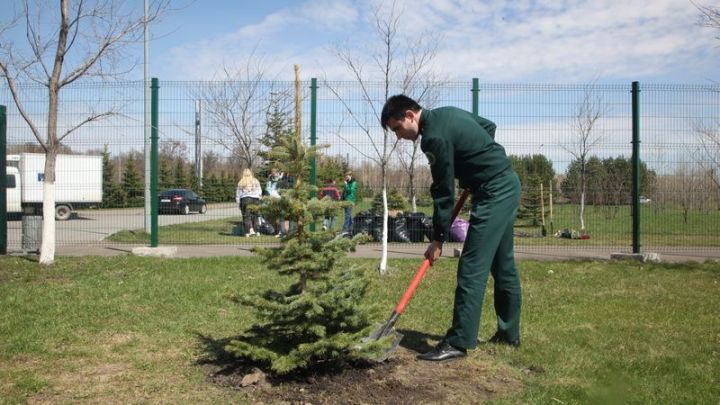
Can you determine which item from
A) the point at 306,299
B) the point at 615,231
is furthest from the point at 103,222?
the point at 615,231

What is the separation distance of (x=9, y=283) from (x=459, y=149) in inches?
227

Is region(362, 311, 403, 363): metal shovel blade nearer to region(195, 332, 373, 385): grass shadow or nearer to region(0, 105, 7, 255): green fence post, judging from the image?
region(195, 332, 373, 385): grass shadow

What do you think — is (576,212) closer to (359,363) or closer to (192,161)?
(192,161)

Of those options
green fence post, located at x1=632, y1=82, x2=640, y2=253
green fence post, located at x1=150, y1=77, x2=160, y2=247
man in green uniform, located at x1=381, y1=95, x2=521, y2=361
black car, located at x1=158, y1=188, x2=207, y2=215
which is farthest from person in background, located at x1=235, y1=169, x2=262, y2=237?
man in green uniform, located at x1=381, y1=95, x2=521, y2=361

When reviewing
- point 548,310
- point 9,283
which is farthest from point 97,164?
point 548,310

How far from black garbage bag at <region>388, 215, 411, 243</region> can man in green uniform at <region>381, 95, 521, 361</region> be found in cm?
753

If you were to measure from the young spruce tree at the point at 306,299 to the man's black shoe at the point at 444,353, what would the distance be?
0.46 m

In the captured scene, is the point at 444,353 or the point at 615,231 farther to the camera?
the point at 615,231

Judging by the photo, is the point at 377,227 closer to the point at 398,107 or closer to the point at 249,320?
the point at 249,320

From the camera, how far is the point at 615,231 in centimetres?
1320

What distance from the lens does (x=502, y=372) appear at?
3934mm

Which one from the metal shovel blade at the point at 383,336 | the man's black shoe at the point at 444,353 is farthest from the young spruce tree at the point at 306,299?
the man's black shoe at the point at 444,353

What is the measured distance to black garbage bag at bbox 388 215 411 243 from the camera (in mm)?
11820

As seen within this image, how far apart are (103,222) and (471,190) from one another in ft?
34.0
